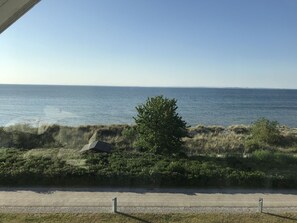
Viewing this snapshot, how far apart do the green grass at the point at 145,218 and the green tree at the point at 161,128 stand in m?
7.28

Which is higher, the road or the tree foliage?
the tree foliage

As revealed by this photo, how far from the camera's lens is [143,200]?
1291 centimetres

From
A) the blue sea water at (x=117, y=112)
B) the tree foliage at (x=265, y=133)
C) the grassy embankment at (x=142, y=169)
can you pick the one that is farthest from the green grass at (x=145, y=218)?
the blue sea water at (x=117, y=112)

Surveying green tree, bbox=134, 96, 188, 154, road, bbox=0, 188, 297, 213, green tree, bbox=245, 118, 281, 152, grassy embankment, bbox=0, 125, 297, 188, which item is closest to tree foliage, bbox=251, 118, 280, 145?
green tree, bbox=245, 118, 281, 152

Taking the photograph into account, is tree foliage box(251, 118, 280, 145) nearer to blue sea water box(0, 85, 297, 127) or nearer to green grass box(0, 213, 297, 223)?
green grass box(0, 213, 297, 223)

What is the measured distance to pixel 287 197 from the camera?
1361 centimetres

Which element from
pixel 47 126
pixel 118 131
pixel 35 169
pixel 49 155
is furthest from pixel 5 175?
pixel 118 131

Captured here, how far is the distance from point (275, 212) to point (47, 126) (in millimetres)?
19425

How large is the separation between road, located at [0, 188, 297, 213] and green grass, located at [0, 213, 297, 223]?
450 millimetres

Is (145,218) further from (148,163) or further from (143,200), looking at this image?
(148,163)

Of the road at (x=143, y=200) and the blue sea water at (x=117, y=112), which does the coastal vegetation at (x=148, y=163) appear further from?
the blue sea water at (x=117, y=112)

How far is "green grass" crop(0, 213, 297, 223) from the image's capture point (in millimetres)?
11078

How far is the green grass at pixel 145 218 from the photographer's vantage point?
36.3 feet

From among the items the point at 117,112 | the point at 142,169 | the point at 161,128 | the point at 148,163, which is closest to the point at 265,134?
→ the point at 161,128
